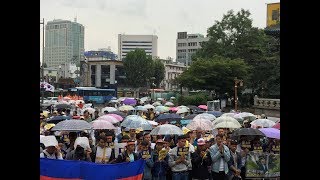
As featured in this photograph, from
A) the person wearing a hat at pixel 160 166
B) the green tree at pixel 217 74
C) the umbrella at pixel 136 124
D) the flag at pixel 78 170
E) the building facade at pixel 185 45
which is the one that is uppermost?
the building facade at pixel 185 45

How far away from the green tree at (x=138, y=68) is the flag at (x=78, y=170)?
72.4 m

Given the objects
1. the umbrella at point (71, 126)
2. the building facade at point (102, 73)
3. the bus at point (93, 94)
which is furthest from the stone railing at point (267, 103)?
the building facade at point (102, 73)

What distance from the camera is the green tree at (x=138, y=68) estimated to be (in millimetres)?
78812

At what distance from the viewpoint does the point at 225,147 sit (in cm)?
767

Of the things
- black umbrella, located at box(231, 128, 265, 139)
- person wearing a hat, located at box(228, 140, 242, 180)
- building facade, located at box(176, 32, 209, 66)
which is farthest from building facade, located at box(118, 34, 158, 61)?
person wearing a hat, located at box(228, 140, 242, 180)

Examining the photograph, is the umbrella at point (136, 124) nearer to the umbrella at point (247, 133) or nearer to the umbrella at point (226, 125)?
the umbrella at point (226, 125)

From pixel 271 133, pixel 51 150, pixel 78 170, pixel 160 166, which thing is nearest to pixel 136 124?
pixel 271 133

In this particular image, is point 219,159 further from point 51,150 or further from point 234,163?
point 51,150

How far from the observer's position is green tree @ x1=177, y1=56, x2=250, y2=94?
Answer: 44031 mm

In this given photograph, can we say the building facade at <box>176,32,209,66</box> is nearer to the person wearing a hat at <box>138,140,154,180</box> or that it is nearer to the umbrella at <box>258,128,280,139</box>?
the umbrella at <box>258,128,280,139</box>

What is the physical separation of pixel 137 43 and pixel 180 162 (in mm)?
154111
